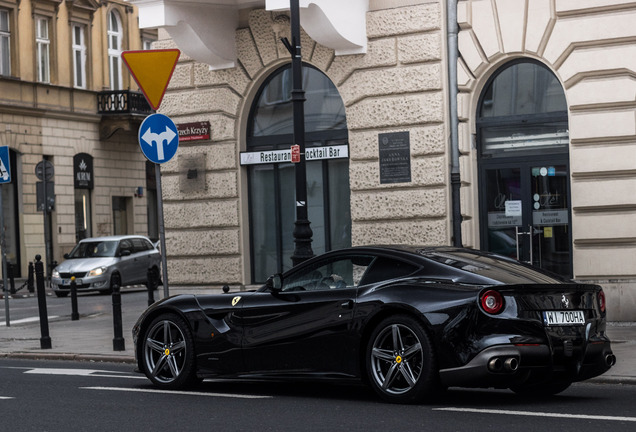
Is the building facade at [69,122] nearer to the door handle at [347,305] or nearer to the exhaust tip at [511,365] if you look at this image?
the door handle at [347,305]

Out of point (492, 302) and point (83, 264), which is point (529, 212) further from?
point (83, 264)

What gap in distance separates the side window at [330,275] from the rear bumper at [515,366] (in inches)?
50.2

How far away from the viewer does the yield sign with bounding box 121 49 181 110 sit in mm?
13352

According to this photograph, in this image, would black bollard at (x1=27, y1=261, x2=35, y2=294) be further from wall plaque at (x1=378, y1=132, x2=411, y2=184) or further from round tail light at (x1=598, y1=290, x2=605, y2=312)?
round tail light at (x1=598, y1=290, x2=605, y2=312)

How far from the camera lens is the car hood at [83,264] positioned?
32.1 metres

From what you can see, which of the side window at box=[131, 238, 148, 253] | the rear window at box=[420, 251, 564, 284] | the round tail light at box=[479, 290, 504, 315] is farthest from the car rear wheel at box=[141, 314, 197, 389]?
the side window at box=[131, 238, 148, 253]

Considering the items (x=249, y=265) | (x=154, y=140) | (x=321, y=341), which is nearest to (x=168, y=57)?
(x=154, y=140)

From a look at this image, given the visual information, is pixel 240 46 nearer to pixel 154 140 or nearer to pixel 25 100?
pixel 154 140

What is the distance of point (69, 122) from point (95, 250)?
997cm

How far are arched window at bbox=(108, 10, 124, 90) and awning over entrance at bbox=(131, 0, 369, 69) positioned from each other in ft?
84.1

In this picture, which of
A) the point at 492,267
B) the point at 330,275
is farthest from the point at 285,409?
the point at 492,267

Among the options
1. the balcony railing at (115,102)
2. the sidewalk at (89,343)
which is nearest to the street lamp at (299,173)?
the sidewalk at (89,343)

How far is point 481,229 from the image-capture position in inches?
712

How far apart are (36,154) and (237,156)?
21793 mm
